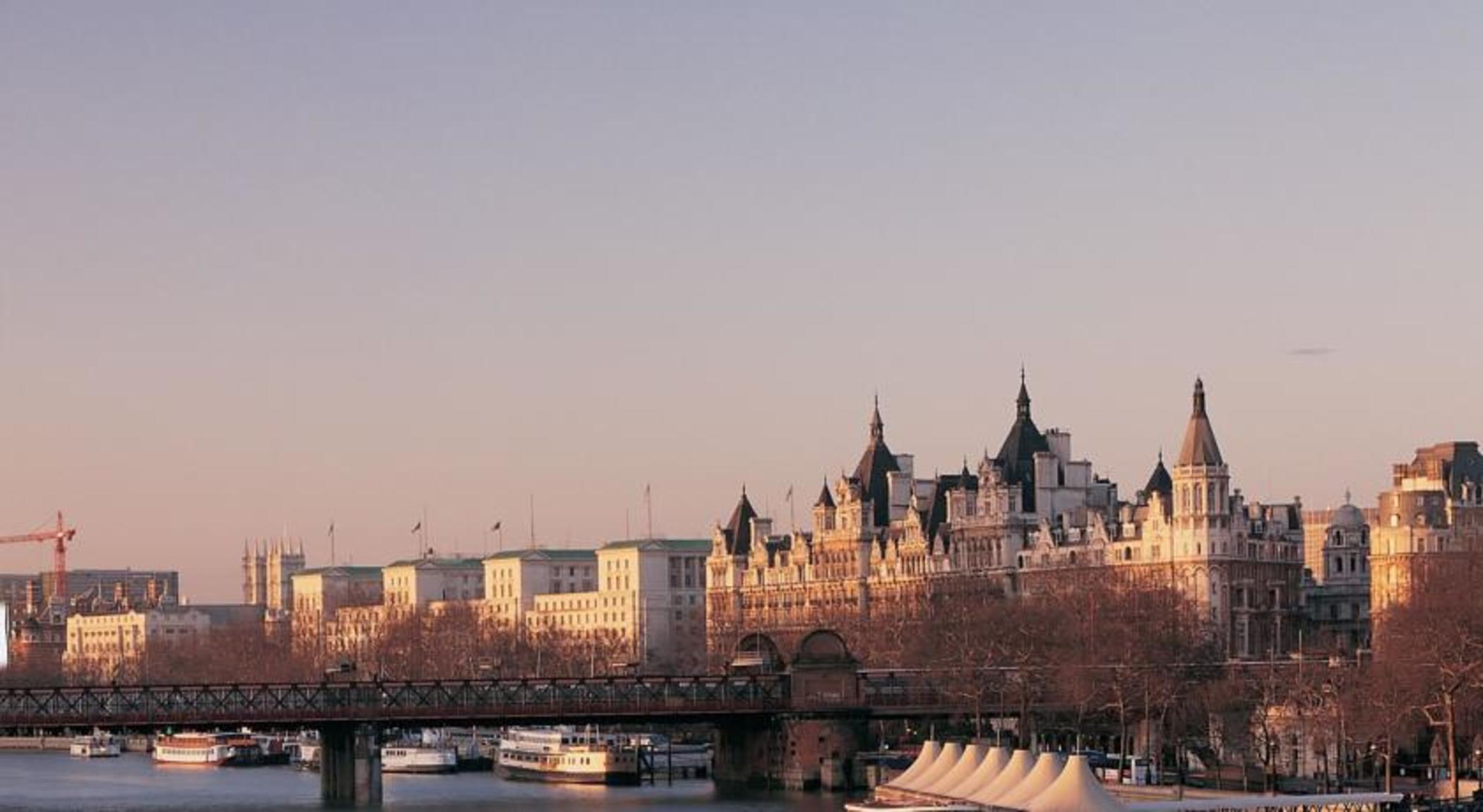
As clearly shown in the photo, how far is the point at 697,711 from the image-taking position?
137625mm

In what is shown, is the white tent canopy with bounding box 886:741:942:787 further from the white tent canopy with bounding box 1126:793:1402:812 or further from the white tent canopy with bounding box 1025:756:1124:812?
the white tent canopy with bounding box 1025:756:1124:812

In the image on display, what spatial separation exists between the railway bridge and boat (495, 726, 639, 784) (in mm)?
11244

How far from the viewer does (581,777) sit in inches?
6191

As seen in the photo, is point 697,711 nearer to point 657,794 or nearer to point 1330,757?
point 657,794

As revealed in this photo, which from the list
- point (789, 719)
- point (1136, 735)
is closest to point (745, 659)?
point (789, 719)

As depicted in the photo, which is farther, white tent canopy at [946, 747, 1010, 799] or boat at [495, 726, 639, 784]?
boat at [495, 726, 639, 784]

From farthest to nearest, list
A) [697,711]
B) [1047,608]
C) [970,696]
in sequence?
[1047,608] → [970,696] → [697,711]

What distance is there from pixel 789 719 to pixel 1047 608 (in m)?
50.6

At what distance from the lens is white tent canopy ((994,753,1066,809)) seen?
3590 inches

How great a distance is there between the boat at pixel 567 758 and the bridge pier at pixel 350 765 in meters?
19.2

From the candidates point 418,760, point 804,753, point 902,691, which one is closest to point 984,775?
point 804,753

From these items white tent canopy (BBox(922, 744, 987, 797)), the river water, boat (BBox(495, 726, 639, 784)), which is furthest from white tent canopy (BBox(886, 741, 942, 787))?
boat (BBox(495, 726, 639, 784))

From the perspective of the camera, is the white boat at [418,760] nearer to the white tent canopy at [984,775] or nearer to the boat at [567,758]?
the boat at [567,758]

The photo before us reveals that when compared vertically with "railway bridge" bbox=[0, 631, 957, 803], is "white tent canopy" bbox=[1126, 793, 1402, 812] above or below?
below
